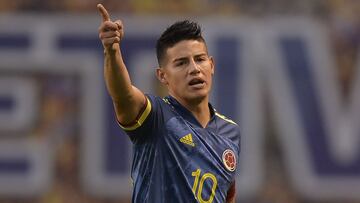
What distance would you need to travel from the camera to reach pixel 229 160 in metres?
5.05

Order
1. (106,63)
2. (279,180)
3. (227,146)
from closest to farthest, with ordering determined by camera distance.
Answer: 1. (106,63)
2. (227,146)
3. (279,180)

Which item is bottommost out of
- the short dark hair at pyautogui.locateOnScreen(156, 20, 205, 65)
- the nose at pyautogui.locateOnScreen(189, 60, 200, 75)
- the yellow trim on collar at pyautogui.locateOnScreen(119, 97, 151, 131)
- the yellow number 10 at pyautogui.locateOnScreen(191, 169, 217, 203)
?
the yellow number 10 at pyautogui.locateOnScreen(191, 169, 217, 203)

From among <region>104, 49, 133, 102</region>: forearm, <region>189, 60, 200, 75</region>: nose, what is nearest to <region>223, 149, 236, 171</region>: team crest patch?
<region>189, 60, 200, 75</region>: nose

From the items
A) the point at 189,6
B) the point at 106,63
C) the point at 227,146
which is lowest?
the point at 227,146

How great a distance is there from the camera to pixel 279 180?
35.8ft

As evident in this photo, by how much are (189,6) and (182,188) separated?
21.4 ft

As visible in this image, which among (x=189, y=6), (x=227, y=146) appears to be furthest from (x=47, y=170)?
(x=227, y=146)

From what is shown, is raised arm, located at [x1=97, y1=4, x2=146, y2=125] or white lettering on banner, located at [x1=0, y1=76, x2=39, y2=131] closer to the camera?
raised arm, located at [x1=97, y1=4, x2=146, y2=125]

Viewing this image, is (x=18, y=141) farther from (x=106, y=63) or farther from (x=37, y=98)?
(x=106, y=63)

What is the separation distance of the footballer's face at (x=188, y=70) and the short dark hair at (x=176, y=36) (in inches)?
0.9

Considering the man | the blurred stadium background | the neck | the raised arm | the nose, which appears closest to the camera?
the raised arm

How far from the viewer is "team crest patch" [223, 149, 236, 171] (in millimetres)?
5020

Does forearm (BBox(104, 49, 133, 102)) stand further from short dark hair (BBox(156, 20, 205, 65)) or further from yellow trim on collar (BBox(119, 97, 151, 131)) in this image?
short dark hair (BBox(156, 20, 205, 65))

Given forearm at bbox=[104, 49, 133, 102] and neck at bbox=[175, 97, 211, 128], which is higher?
forearm at bbox=[104, 49, 133, 102]
